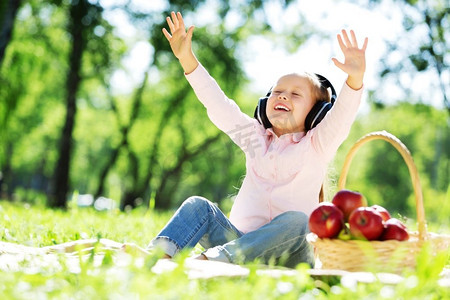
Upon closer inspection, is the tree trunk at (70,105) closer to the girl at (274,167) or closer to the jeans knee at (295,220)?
the girl at (274,167)

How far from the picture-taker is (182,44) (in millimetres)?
3693

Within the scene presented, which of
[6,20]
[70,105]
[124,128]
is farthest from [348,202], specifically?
[124,128]

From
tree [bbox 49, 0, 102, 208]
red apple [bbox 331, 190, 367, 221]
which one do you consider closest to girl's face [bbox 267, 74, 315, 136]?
red apple [bbox 331, 190, 367, 221]

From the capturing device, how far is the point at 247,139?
3.72m

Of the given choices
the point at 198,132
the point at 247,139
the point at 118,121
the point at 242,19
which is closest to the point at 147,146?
the point at 198,132

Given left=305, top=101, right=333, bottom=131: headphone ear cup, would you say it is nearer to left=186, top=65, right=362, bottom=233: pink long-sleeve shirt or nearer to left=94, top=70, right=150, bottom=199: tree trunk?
left=186, top=65, right=362, bottom=233: pink long-sleeve shirt

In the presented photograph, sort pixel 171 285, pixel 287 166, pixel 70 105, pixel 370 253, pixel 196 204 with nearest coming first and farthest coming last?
pixel 171 285, pixel 370 253, pixel 196 204, pixel 287 166, pixel 70 105

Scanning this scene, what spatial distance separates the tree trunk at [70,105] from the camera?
1235 cm

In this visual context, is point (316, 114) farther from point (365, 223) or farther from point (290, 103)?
point (365, 223)

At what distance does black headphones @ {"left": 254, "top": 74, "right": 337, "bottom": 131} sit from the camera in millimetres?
3564

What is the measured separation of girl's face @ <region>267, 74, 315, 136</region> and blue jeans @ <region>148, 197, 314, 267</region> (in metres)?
0.70

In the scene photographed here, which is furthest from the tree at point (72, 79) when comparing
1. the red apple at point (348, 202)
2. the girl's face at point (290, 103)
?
the red apple at point (348, 202)

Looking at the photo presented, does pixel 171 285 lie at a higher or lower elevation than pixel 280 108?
lower

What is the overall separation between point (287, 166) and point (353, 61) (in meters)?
0.76
